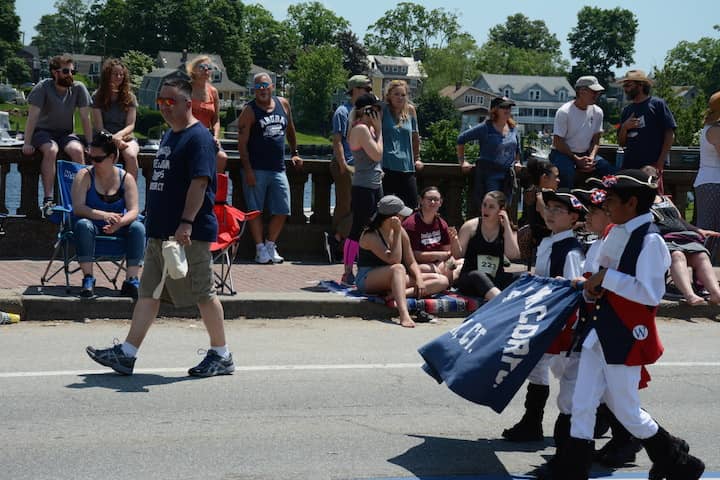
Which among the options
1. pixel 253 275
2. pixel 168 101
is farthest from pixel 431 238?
pixel 168 101

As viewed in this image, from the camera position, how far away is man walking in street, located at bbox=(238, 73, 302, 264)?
41.6 feet

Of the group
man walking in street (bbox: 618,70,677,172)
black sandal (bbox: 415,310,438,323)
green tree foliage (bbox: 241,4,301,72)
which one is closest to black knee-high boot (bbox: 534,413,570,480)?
black sandal (bbox: 415,310,438,323)

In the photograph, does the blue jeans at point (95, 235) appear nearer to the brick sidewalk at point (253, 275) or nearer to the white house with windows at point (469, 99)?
the brick sidewalk at point (253, 275)

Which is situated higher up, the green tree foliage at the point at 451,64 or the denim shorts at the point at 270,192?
the green tree foliage at the point at 451,64

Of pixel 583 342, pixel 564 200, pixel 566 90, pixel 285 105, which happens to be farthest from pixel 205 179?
pixel 566 90

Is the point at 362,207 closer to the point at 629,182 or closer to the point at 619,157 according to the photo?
the point at 619,157

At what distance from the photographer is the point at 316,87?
5989 inches

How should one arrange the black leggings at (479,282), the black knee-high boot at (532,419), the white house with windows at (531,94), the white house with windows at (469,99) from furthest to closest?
1. the white house with windows at (531,94)
2. the white house with windows at (469,99)
3. the black leggings at (479,282)
4. the black knee-high boot at (532,419)

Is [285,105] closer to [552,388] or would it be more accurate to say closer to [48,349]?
[48,349]

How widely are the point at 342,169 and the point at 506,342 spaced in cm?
699

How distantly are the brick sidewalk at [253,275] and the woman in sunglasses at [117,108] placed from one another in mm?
1277

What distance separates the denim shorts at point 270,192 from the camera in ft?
41.9

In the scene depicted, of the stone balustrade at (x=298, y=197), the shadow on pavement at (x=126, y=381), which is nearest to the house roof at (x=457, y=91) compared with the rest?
the stone balustrade at (x=298, y=197)

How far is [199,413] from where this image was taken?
7184 millimetres
